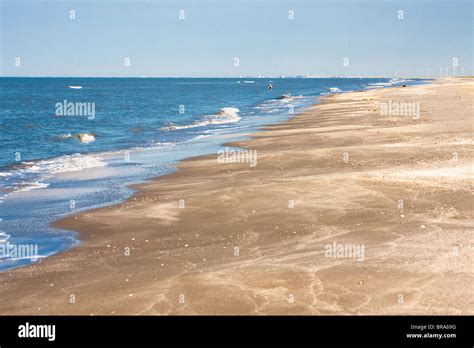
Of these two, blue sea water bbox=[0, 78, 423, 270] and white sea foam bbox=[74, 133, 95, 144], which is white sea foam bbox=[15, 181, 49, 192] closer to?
blue sea water bbox=[0, 78, 423, 270]

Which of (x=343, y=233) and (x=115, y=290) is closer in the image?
(x=115, y=290)

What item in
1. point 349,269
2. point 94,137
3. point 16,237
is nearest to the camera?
point 349,269

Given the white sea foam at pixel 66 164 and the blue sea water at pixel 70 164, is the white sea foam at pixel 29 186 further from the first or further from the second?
the white sea foam at pixel 66 164

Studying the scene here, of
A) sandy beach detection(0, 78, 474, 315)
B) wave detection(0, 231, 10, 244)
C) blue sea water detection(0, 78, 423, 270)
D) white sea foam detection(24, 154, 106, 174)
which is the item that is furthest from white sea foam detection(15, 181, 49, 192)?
wave detection(0, 231, 10, 244)

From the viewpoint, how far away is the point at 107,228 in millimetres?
12930

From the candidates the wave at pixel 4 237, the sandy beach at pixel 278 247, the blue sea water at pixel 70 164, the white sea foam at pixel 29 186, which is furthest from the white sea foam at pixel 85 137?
the wave at pixel 4 237

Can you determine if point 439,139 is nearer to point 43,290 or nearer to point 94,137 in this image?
point 43,290

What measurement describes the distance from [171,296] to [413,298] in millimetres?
3694

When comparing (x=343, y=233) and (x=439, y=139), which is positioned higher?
(x=439, y=139)

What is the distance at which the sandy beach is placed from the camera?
8.03 metres

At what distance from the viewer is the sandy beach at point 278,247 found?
26.3 ft

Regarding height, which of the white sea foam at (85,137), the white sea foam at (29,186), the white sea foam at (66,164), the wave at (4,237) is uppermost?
the white sea foam at (85,137)

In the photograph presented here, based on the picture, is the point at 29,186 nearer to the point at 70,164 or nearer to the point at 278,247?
the point at 70,164
